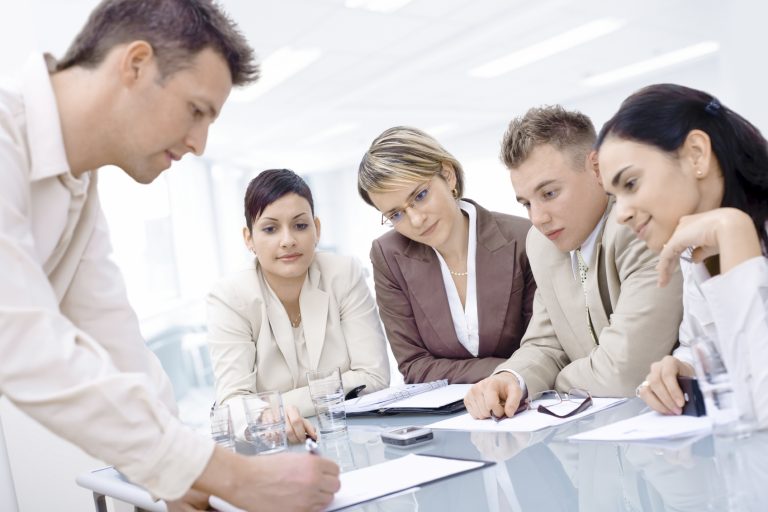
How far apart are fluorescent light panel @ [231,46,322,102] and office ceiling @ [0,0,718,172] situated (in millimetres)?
78

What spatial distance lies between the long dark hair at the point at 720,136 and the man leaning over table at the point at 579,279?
38cm

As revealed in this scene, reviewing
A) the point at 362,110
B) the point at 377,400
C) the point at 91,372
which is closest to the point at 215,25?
the point at 91,372

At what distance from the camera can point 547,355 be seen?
2117mm

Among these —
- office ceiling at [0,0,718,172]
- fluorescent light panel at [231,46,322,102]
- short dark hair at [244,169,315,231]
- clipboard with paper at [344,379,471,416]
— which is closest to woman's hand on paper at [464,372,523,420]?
clipboard with paper at [344,379,471,416]

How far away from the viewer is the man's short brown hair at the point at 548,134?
2055 mm

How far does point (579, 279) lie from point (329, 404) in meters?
0.86

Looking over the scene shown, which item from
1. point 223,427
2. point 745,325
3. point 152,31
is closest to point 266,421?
point 223,427

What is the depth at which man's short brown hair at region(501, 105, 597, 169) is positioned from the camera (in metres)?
2.05

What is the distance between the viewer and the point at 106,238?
1.57m

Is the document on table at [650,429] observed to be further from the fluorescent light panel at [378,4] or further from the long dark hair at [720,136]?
the fluorescent light panel at [378,4]

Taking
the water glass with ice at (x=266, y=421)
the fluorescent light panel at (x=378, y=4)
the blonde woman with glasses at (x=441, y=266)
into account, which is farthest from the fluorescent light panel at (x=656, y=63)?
the water glass with ice at (x=266, y=421)

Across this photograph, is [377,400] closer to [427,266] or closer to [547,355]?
[547,355]

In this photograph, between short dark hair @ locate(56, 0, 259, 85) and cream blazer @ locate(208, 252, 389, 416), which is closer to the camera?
short dark hair @ locate(56, 0, 259, 85)

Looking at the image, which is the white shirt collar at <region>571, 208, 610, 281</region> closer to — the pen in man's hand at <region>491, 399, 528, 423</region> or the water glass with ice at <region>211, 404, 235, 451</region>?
the pen in man's hand at <region>491, 399, 528, 423</region>
